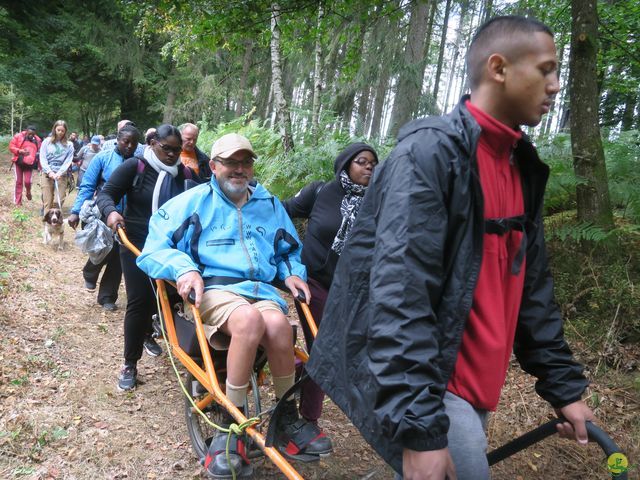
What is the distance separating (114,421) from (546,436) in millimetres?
3468

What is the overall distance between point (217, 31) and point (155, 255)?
4.02 meters

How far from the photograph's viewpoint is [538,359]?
1.98 m

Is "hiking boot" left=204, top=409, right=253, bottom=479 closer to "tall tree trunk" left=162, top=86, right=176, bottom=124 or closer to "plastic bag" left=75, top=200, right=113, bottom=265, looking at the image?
"plastic bag" left=75, top=200, right=113, bottom=265

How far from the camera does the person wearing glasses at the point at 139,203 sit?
4.52 m

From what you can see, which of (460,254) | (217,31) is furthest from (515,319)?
(217,31)

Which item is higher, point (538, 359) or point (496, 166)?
point (496, 166)

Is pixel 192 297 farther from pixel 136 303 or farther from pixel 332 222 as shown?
pixel 136 303

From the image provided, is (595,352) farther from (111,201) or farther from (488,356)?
(111,201)

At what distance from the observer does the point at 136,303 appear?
4516 millimetres

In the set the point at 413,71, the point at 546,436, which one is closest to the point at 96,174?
the point at 546,436

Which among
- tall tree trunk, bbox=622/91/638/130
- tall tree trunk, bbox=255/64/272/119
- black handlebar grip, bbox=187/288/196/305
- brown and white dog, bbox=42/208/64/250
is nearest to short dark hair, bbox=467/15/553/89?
black handlebar grip, bbox=187/288/196/305

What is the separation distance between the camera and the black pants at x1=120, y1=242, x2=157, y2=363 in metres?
4.52

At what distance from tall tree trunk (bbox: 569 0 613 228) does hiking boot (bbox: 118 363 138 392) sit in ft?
15.5

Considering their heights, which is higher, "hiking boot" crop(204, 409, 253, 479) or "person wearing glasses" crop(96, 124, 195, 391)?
"person wearing glasses" crop(96, 124, 195, 391)
